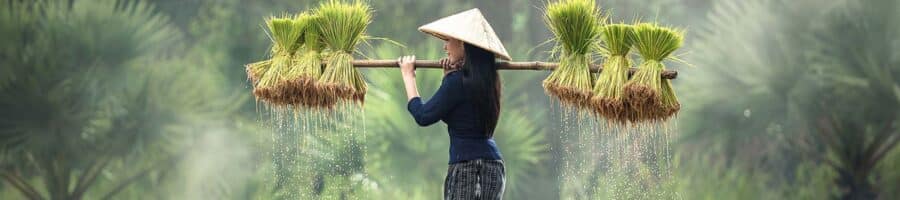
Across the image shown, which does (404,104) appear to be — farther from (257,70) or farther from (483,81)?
(483,81)

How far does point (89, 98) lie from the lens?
9.63 meters

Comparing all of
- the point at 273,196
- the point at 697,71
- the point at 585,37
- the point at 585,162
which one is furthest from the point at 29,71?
the point at 585,37

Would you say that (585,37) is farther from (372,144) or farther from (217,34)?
(217,34)

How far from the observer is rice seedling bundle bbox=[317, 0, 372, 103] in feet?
13.1

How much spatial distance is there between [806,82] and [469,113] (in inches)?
251

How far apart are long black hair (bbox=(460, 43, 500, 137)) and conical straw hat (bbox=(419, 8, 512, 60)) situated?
33 millimetres

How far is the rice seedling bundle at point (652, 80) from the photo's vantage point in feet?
12.6

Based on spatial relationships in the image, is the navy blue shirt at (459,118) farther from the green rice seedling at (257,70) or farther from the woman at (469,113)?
the green rice seedling at (257,70)

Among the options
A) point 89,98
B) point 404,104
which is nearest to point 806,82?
point 404,104

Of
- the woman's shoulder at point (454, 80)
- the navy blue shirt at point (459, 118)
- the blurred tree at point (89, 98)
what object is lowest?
the blurred tree at point (89, 98)

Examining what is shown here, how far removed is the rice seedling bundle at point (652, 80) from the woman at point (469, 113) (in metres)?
0.45

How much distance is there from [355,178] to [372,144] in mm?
299

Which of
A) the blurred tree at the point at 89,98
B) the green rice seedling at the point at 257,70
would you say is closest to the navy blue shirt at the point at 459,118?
the green rice seedling at the point at 257,70

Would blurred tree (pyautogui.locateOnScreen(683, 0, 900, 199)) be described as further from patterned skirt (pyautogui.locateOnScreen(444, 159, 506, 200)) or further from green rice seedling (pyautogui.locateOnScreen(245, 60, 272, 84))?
patterned skirt (pyautogui.locateOnScreen(444, 159, 506, 200))
